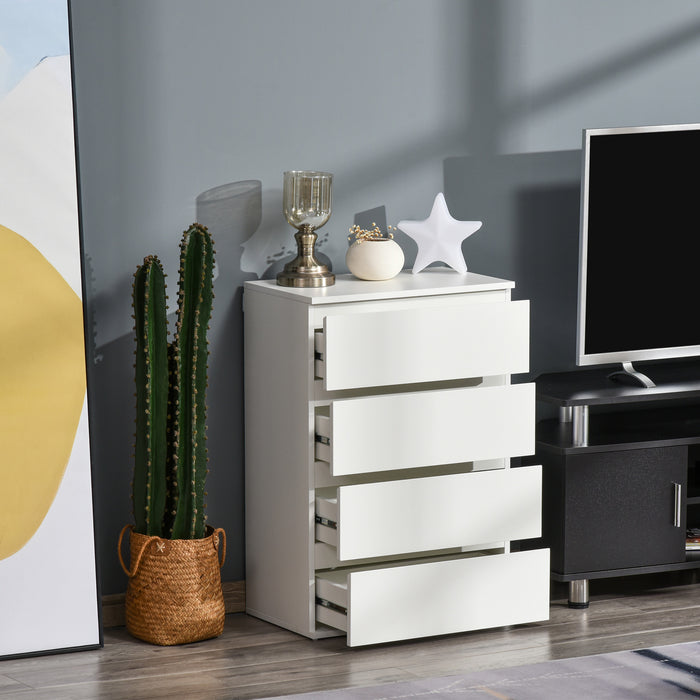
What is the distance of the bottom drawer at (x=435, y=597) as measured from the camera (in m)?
3.22

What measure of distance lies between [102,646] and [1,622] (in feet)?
0.86

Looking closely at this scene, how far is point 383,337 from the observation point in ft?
10.6

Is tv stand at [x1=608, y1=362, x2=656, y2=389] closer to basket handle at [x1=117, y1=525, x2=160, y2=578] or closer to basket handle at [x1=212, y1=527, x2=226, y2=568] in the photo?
basket handle at [x1=212, y1=527, x2=226, y2=568]

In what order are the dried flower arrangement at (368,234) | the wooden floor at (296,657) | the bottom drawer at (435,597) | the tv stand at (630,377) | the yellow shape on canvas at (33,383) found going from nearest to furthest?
the wooden floor at (296,657) < the yellow shape on canvas at (33,383) < the bottom drawer at (435,597) < the dried flower arrangement at (368,234) < the tv stand at (630,377)

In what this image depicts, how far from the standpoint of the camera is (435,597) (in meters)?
3.31

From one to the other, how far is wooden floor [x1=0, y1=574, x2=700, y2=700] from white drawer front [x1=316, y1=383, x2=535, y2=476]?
18.3 inches

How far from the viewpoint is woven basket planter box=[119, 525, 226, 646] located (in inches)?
128

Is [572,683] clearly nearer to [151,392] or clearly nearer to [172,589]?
[172,589]

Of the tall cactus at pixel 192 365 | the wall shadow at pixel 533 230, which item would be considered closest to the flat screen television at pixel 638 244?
the wall shadow at pixel 533 230

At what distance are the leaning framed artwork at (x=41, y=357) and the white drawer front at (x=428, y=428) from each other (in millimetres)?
626

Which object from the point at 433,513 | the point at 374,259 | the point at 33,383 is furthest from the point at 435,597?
the point at 33,383

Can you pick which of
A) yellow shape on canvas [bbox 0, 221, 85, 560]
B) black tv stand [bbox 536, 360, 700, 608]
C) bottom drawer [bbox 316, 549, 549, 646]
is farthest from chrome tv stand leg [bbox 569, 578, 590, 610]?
yellow shape on canvas [bbox 0, 221, 85, 560]

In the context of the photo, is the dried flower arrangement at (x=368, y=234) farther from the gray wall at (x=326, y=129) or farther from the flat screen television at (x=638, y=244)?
the flat screen television at (x=638, y=244)

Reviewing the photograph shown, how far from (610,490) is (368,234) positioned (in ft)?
3.12
